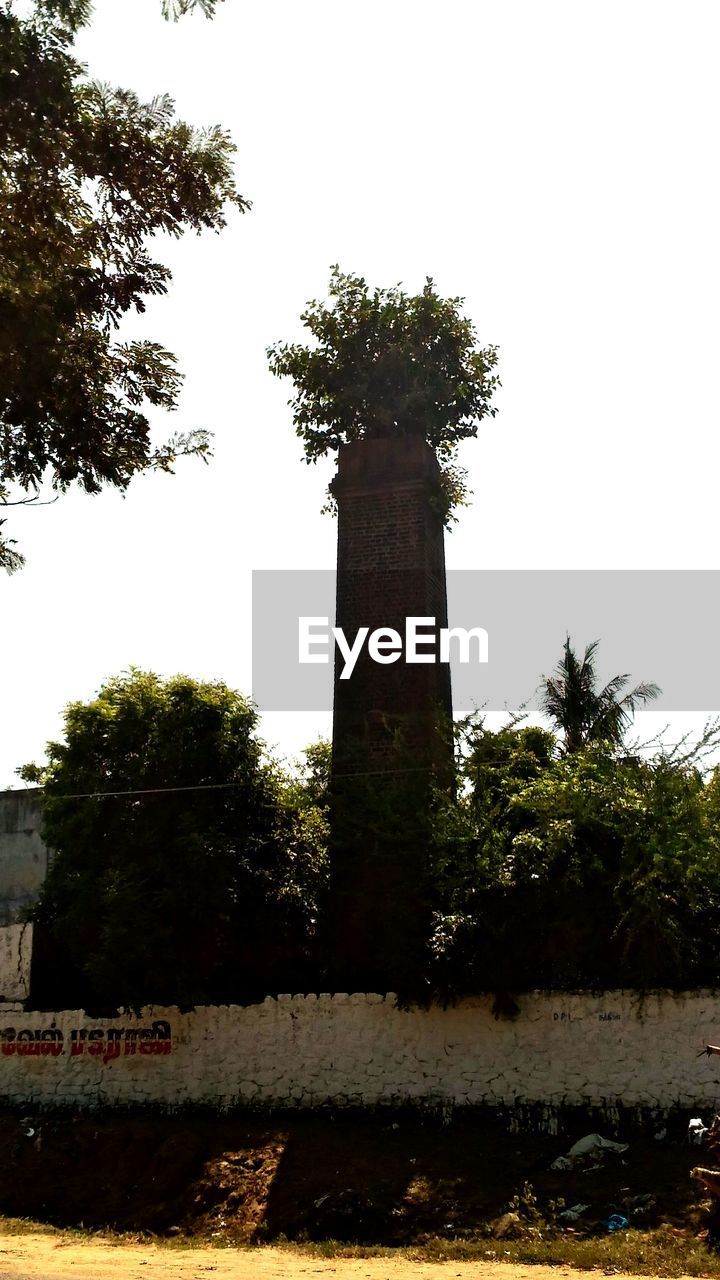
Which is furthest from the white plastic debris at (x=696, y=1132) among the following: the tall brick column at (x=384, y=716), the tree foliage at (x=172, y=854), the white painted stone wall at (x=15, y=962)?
the white painted stone wall at (x=15, y=962)

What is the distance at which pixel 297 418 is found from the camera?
72.3 ft

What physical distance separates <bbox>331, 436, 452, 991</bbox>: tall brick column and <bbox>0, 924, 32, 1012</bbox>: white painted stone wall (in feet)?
17.5

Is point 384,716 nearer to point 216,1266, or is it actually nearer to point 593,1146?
point 593,1146

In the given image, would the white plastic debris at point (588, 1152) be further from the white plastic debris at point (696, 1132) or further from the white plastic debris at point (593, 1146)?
the white plastic debris at point (696, 1132)

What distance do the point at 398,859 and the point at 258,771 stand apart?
3003 mm

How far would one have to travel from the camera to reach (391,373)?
21250 millimetres

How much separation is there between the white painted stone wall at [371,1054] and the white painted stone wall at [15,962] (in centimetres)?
43

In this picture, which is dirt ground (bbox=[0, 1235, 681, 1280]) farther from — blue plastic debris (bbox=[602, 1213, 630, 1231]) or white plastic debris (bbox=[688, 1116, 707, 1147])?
white plastic debris (bbox=[688, 1116, 707, 1147])

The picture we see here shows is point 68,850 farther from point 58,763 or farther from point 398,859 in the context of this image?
point 398,859

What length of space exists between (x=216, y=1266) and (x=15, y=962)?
9.20 metres

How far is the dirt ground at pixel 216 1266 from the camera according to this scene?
33.2 feet

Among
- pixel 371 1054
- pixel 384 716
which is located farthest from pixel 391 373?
pixel 371 1054

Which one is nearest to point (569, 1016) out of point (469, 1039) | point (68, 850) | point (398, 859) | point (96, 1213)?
point (469, 1039)

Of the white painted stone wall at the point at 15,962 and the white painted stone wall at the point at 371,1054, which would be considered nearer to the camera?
the white painted stone wall at the point at 371,1054
